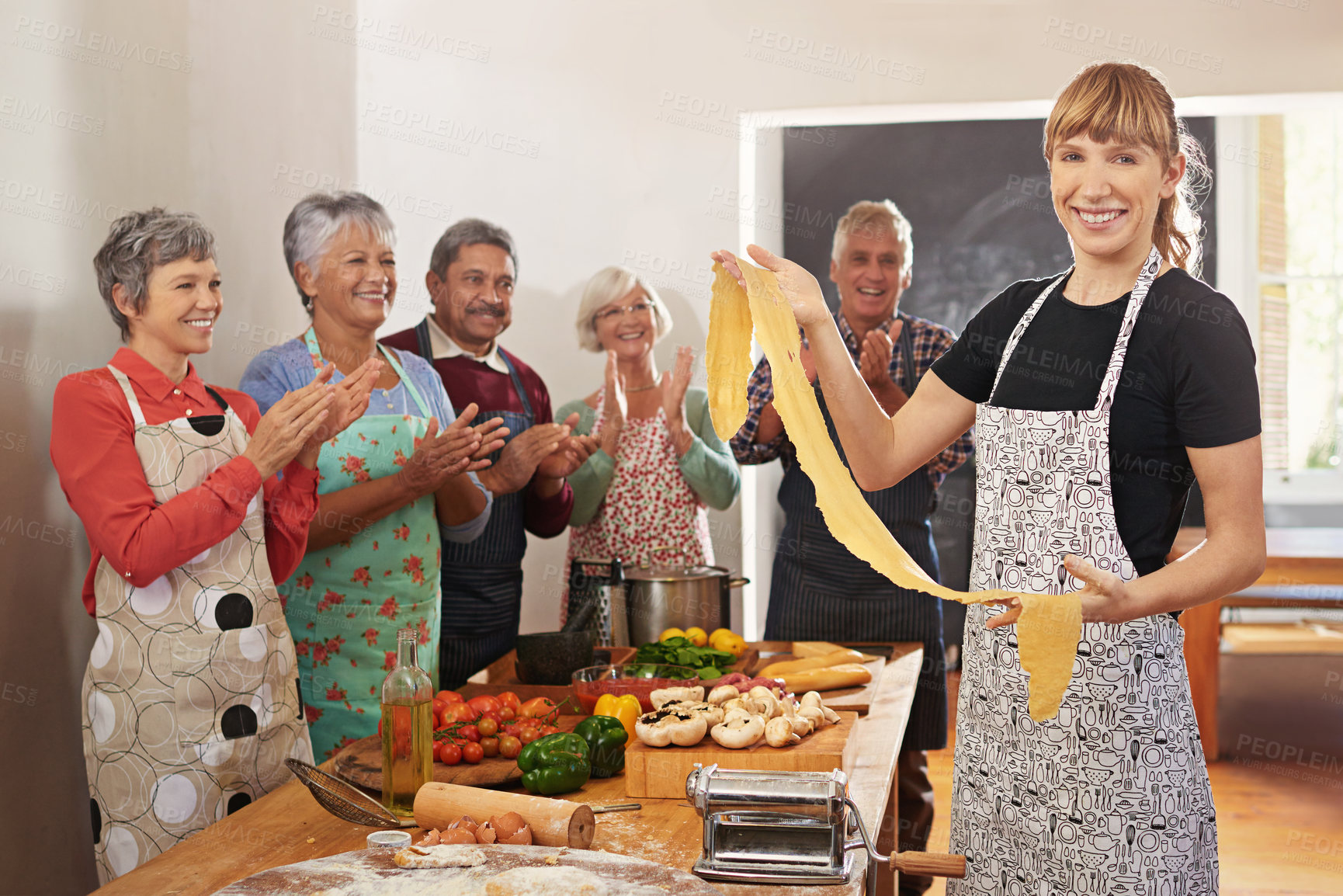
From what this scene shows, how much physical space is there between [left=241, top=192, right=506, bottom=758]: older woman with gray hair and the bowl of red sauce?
0.46 metres

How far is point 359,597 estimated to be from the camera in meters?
2.45

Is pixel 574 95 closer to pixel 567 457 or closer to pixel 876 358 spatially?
pixel 567 457


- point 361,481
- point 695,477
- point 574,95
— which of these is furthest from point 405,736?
point 574,95

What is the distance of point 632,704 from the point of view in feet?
6.43

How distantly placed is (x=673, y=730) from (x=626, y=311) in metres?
2.03

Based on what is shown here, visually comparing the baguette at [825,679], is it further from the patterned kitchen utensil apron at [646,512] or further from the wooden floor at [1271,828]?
the wooden floor at [1271,828]

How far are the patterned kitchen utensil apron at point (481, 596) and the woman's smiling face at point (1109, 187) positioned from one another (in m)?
1.77

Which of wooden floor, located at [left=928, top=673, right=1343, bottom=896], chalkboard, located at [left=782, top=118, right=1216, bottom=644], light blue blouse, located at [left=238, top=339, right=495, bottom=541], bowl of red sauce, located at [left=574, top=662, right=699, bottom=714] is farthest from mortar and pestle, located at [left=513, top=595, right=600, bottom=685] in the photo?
chalkboard, located at [left=782, top=118, right=1216, bottom=644]

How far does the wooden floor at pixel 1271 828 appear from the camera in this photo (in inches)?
133

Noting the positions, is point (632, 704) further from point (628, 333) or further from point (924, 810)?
point (628, 333)

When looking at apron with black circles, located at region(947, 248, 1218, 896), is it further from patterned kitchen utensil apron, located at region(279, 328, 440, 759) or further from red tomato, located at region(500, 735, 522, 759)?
patterned kitchen utensil apron, located at region(279, 328, 440, 759)

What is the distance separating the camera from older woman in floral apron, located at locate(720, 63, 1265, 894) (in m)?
1.48

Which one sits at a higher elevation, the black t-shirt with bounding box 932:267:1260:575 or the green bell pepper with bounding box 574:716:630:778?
the black t-shirt with bounding box 932:267:1260:575

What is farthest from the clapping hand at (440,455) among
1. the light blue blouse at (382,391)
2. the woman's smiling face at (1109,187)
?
the woman's smiling face at (1109,187)
